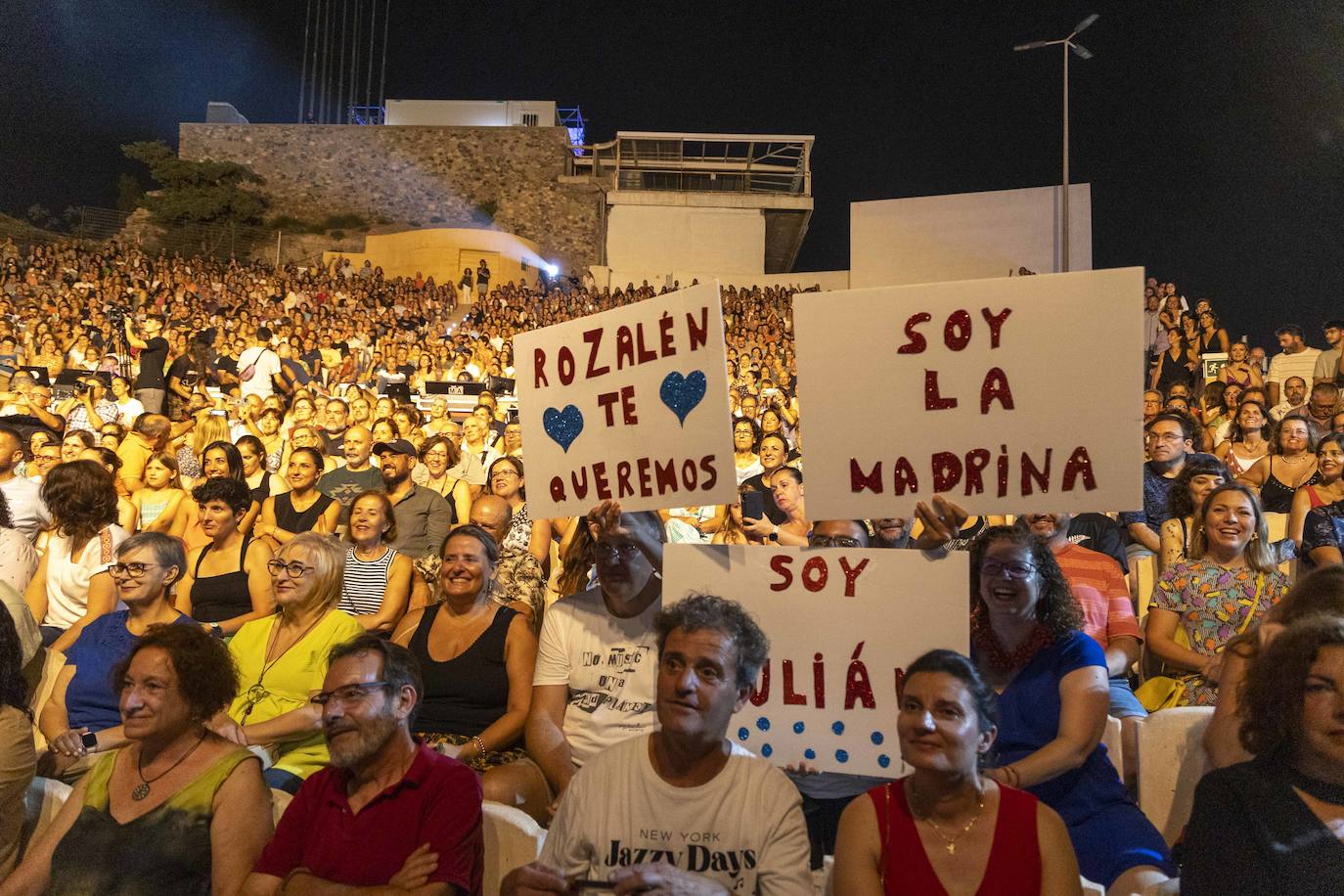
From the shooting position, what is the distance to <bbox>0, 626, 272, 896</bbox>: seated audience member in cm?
279

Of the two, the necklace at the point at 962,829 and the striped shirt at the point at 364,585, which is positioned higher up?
the striped shirt at the point at 364,585

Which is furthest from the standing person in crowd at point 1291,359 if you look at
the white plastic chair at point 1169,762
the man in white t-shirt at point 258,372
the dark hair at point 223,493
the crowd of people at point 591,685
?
the man in white t-shirt at point 258,372

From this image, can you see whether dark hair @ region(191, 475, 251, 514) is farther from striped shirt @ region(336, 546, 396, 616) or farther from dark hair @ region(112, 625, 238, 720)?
dark hair @ region(112, 625, 238, 720)

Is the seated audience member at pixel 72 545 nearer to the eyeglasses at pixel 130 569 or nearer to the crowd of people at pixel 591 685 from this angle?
the crowd of people at pixel 591 685

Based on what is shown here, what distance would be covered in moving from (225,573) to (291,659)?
1429 millimetres

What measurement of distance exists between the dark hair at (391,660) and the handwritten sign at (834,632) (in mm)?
784

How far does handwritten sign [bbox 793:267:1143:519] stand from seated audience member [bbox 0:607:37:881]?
7.81 feet

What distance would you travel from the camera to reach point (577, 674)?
3688mm

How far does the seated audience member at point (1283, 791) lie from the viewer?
212cm

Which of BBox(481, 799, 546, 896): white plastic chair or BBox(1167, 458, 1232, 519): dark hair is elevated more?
BBox(1167, 458, 1232, 519): dark hair

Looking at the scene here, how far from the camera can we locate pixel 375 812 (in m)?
2.72

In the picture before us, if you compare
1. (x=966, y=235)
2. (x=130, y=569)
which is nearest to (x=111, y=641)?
(x=130, y=569)

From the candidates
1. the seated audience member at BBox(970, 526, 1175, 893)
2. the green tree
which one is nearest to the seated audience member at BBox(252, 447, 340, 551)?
the seated audience member at BBox(970, 526, 1175, 893)

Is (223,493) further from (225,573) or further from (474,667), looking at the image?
(474,667)
